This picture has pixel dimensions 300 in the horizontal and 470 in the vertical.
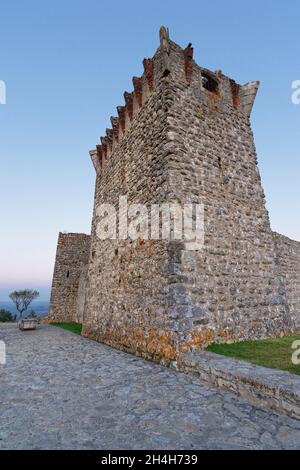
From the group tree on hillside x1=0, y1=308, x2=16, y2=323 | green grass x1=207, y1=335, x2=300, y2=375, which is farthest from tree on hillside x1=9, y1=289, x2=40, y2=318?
green grass x1=207, y1=335, x2=300, y2=375

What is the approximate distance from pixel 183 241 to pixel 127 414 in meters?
3.43

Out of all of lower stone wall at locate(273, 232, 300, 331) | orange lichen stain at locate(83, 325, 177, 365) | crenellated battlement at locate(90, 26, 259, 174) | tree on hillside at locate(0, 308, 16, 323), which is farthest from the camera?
tree on hillside at locate(0, 308, 16, 323)

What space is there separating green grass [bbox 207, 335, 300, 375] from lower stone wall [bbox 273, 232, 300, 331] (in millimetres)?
4118

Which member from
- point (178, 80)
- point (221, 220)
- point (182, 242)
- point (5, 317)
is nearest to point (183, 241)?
point (182, 242)

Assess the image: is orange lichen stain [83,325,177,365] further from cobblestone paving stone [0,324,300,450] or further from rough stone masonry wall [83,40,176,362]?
cobblestone paving stone [0,324,300,450]

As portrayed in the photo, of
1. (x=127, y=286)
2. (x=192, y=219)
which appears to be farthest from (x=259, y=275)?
(x=127, y=286)

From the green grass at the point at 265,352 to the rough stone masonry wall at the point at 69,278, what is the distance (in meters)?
13.1

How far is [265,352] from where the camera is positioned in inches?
197

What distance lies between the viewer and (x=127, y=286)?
714 cm

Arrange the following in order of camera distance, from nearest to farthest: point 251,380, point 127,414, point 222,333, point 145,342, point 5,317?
point 127,414 < point 251,380 < point 222,333 < point 145,342 < point 5,317

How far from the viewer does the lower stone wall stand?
985 cm

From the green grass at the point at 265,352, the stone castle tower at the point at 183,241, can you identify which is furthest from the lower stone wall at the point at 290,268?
the green grass at the point at 265,352

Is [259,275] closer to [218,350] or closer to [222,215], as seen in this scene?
[222,215]

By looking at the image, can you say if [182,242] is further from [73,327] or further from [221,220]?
[73,327]
